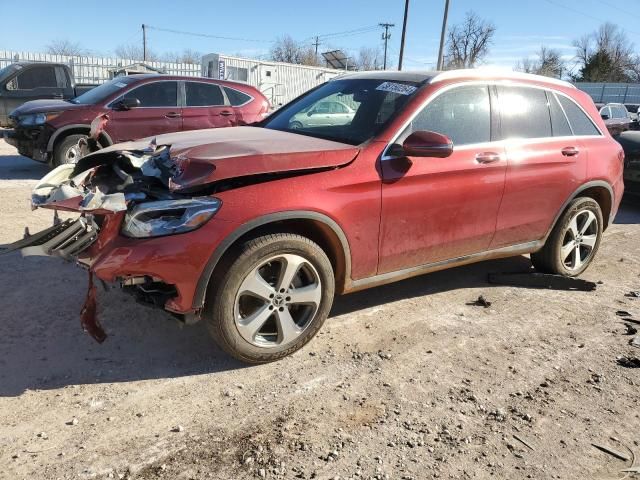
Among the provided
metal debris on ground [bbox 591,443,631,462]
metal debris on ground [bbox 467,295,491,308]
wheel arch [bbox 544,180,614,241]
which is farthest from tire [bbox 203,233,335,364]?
wheel arch [bbox 544,180,614,241]

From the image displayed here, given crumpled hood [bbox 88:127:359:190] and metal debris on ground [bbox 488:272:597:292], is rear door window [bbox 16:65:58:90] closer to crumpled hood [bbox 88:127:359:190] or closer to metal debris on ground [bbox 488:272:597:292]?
crumpled hood [bbox 88:127:359:190]

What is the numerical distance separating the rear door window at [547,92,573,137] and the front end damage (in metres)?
3.24

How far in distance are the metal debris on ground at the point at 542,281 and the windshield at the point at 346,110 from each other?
2.07 metres

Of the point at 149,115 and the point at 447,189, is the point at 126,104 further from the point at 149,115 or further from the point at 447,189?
the point at 447,189

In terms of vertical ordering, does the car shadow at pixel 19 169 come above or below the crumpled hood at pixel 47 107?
below

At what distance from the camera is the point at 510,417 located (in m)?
3.01

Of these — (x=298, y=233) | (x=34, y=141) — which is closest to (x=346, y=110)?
(x=298, y=233)

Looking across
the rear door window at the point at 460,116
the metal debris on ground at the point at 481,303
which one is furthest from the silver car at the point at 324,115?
the metal debris on ground at the point at 481,303

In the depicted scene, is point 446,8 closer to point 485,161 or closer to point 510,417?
point 485,161

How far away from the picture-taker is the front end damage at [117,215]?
9.87ft

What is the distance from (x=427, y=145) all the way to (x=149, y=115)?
21.6ft

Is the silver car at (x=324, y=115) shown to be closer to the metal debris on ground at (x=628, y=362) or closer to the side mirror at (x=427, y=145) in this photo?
the side mirror at (x=427, y=145)

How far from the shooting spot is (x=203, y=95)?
31.1 feet

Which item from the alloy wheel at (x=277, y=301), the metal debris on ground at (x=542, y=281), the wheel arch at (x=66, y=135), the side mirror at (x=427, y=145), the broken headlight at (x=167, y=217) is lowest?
the metal debris on ground at (x=542, y=281)
